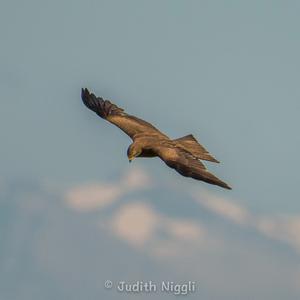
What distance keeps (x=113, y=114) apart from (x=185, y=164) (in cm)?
833

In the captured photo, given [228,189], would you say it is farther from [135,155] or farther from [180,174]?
[135,155]

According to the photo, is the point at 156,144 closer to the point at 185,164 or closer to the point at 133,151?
the point at 133,151

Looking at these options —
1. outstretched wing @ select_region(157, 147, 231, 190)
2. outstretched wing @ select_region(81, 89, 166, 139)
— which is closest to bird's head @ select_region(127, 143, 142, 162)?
outstretched wing @ select_region(157, 147, 231, 190)

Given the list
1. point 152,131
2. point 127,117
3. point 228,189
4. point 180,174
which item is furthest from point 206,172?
point 127,117

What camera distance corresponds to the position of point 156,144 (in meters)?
35.4

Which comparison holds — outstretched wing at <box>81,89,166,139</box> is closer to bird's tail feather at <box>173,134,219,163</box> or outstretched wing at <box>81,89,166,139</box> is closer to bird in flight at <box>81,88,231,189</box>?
bird in flight at <box>81,88,231,189</box>

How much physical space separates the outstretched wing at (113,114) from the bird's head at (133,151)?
308cm

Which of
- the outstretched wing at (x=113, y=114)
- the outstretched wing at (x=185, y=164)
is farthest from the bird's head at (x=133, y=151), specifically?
the outstretched wing at (x=113, y=114)

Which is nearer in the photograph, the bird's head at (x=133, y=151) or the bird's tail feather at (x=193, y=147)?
the bird's tail feather at (x=193, y=147)

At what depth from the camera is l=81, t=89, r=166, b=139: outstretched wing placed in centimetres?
3922

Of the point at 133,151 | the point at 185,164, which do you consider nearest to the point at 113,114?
the point at 133,151

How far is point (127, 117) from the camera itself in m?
40.4

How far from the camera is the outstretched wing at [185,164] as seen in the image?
31.6 meters

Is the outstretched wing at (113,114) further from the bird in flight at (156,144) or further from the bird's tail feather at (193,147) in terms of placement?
the bird's tail feather at (193,147)
